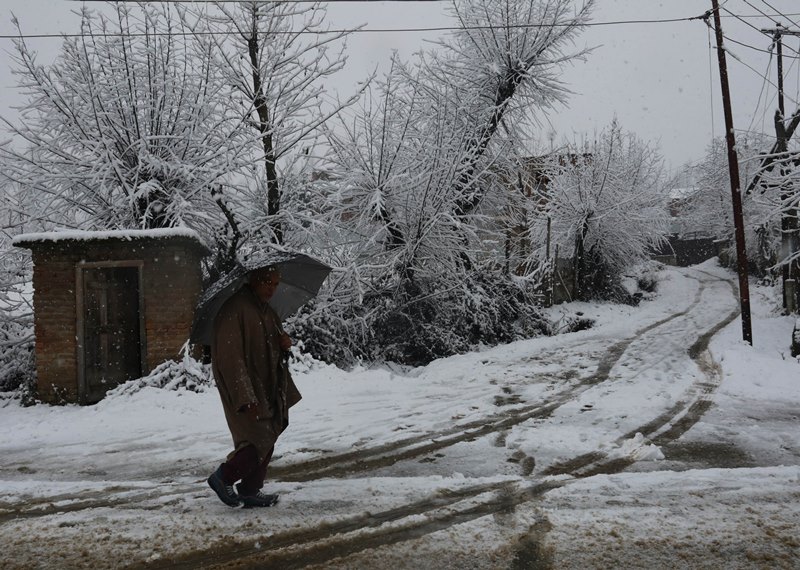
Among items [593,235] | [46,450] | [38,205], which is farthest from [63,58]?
[593,235]

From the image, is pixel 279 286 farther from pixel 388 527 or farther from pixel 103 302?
pixel 103 302

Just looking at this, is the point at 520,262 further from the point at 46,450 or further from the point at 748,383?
the point at 46,450

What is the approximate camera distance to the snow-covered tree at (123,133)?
34.5ft

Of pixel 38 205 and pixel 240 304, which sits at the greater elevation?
pixel 38 205

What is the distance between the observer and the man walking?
12.9 feet

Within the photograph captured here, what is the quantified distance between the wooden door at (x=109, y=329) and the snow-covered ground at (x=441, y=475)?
3.06 ft

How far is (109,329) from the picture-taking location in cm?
916

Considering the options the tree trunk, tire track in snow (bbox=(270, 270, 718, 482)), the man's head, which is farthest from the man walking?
the tree trunk

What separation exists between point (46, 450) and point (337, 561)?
182 inches

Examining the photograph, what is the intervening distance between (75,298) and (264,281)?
20.0 ft

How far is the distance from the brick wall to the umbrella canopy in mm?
4644

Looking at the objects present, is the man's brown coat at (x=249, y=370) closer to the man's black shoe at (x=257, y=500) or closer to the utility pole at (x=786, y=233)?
the man's black shoe at (x=257, y=500)

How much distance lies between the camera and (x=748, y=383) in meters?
8.95

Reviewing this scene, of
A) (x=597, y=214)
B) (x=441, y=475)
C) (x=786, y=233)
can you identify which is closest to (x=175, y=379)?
(x=441, y=475)
